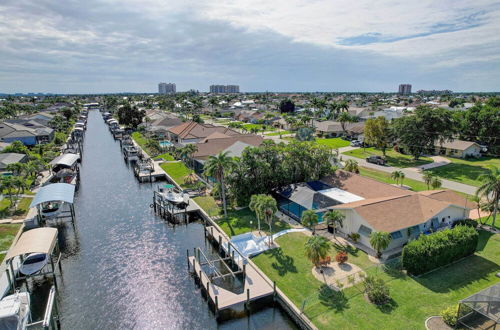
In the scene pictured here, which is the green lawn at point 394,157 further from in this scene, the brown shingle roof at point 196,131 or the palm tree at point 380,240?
the palm tree at point 380,240

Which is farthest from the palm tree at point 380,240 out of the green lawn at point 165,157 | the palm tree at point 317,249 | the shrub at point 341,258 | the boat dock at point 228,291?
the green lawn at point 165,157

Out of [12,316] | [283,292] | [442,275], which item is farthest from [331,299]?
[12,316]

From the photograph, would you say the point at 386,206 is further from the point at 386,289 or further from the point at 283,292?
the point at 283,292

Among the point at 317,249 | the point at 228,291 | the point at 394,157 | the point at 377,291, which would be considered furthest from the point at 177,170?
the point at 394,157

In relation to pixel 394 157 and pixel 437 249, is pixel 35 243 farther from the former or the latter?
pixel 394 157

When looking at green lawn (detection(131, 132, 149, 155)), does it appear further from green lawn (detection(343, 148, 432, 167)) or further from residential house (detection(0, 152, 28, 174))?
green lawn (detection(343, 148, 432, 167))

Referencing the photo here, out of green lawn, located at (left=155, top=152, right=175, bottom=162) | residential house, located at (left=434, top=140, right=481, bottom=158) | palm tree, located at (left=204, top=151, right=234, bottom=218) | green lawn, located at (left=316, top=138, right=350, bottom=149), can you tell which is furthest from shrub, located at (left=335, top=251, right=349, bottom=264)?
green lawn, located at (left=316, top=138, right=350, bottom=149)
